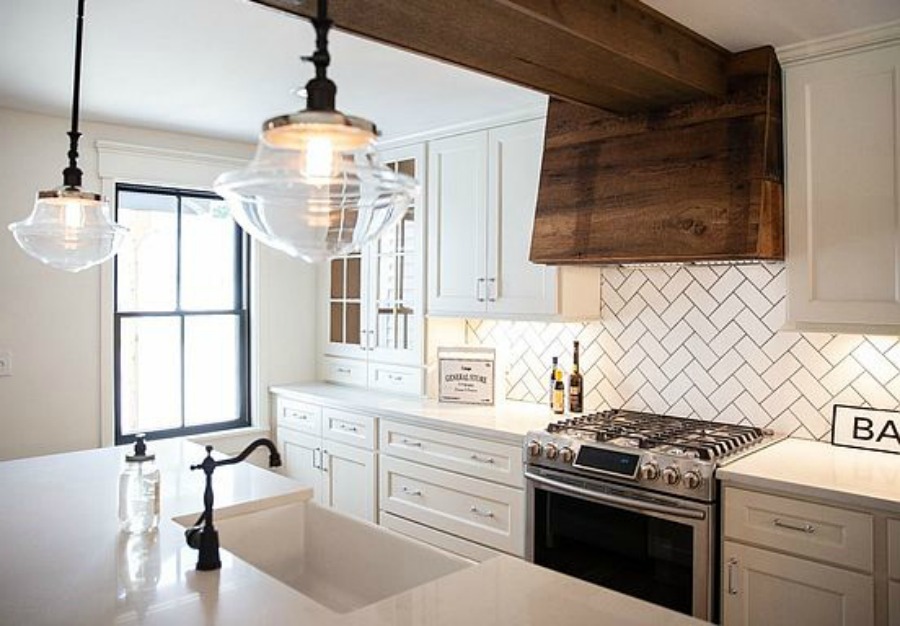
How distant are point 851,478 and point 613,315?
4.64 feet

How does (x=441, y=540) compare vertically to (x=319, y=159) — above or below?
below

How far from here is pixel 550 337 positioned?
380cm

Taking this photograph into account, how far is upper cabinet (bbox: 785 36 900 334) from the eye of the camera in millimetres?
2469

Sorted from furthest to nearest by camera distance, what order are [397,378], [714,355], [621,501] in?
[397,378], [714,355], [621,501]

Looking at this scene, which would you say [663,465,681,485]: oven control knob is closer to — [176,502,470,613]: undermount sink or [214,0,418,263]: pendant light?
[176,502,470,613]: undermount sink

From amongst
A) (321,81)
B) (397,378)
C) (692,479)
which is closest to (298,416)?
(397,378)

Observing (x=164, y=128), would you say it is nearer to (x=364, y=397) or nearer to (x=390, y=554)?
(x=364, y=397)

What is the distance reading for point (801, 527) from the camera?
2311 millimetres

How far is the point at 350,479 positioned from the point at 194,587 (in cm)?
247

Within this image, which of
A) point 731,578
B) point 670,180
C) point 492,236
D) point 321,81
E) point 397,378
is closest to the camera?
point 321,81

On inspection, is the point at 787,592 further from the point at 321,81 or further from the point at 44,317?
the point at 44,317

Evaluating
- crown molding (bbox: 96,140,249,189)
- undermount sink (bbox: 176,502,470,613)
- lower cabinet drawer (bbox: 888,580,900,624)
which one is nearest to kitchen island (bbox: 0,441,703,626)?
undermount sink (bbox: 176,502,470,613)

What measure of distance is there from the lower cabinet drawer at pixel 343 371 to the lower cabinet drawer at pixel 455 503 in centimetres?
83

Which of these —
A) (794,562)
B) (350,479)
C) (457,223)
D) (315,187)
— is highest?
(457,223)
